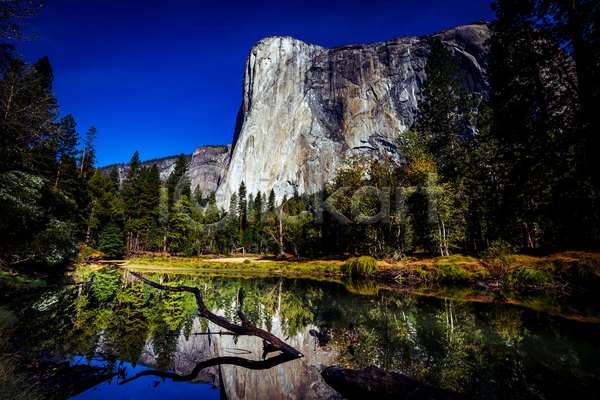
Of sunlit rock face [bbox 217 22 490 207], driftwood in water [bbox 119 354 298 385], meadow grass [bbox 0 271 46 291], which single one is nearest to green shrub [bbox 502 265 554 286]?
driftwood in water [bbox 119 354 298 385]

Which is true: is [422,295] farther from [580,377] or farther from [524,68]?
[524,68]

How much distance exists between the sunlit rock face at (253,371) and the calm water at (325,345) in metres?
0.02

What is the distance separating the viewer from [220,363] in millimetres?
5125

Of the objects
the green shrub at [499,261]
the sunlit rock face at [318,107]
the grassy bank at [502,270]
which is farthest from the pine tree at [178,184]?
the green shrub at [499,261]

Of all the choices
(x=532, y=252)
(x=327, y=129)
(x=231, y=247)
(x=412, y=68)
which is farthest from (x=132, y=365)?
(x=412, y=68)

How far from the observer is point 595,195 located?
10.6 metres

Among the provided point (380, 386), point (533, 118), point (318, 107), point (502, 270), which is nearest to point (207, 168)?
point (318, 107)

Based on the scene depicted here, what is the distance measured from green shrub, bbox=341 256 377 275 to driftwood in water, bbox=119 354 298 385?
53.7 feet

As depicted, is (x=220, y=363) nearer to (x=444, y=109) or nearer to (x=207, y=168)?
(x=444, y=109)

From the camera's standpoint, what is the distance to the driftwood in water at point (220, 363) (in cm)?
A: 464

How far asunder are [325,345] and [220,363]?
228 centimetres

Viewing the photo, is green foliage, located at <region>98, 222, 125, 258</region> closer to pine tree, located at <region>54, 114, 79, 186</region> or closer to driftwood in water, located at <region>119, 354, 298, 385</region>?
pine tree, located at <region>54, 114, 79, 186</region>

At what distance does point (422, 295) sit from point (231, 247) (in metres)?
51.1

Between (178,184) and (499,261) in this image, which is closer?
(499,261)
